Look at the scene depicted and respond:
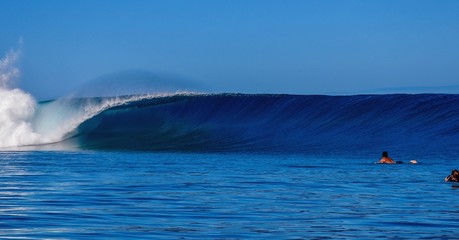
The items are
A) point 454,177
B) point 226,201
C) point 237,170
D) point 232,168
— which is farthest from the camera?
point 232,168

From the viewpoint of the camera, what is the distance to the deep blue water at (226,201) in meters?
9.45

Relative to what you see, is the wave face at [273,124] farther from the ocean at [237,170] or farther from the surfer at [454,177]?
the surfer at [454,177]

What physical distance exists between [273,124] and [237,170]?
1814 centimetres

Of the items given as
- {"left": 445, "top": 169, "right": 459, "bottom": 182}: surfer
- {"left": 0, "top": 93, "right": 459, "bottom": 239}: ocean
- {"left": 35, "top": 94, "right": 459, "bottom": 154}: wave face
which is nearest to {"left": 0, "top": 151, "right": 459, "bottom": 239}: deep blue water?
{"left": 0, "top": 93, "right": 459, "bottom": 239}: ocean

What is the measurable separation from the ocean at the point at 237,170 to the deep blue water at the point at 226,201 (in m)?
0.02

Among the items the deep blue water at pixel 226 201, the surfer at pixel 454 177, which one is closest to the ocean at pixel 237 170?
the deep blue water at pixel 226 201

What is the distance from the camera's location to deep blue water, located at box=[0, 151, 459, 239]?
945cm

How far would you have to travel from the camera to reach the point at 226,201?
12.2 m

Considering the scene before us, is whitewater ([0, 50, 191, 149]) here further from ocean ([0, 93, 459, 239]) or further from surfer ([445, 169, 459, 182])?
surfer ([445, 169, 459, 182])

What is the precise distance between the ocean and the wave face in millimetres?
71

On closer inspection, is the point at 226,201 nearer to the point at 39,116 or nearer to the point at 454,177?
the point at 454,177

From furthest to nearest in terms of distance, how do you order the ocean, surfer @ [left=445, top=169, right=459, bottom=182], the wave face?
the wave face, surfer @ [left=445, top=169, right=459, bottom=182], the ocean

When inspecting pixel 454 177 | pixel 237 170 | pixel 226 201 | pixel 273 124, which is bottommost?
pixel 226 201

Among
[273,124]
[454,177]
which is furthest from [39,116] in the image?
[454,177]
